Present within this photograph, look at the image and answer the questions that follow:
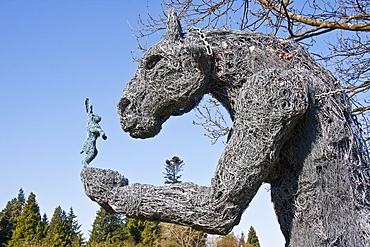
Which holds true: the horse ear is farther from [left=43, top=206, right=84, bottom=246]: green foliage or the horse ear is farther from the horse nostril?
[left=43, top=206, right=84, bottom=246]: green foliage

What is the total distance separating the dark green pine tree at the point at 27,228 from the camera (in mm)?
29094

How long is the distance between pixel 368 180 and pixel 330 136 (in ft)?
1.08

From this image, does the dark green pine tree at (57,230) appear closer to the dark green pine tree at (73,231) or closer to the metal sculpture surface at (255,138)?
the dark green pine tree at (73,231)

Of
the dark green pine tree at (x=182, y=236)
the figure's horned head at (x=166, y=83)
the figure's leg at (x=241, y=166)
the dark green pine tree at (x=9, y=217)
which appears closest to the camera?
the figure's leg at (x=241, y=166)

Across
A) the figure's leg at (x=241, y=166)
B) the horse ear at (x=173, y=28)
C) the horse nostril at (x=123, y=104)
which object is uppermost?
the horse ear at (x=173, y=28)

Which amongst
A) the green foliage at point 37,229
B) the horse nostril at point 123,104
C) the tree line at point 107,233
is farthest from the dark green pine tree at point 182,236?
the horse nostril at point 123,104

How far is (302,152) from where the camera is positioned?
2.18 metres

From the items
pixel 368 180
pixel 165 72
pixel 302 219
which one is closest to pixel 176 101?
pixel 165 72

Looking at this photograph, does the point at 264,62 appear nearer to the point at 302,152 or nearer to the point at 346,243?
the point at 302,152

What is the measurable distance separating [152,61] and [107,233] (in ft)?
98.3

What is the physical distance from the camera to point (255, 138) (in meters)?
2.02

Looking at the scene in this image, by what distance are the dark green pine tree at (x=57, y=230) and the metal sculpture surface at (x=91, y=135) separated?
26183mm

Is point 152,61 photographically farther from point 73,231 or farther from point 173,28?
point 73,231

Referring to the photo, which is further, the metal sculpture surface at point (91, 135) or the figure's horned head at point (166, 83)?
the metal sculpture surface at point (91, 135)
